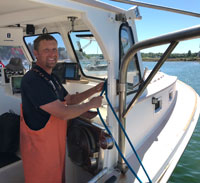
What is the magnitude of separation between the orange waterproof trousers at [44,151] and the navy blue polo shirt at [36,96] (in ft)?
0.17

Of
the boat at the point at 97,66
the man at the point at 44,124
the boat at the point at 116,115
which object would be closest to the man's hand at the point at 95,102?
the man at the point at 44,124

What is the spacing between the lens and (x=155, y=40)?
1.16 metres

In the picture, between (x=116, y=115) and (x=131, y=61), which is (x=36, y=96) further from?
(x=131, y=61)

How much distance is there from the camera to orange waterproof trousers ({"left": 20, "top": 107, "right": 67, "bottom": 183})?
149 centimetres

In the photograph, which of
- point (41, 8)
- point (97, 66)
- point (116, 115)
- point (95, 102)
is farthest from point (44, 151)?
point (97, 66)

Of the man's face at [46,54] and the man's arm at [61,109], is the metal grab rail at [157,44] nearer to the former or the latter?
the man's arm at [61,109]

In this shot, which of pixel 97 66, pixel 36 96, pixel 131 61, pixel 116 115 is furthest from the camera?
pixel 97 66

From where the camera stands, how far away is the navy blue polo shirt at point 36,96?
135 centimetres

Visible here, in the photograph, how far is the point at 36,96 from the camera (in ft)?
4.43

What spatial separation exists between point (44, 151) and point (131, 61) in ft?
4.56

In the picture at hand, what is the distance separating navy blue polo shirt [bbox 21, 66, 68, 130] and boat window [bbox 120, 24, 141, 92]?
33.4 inches

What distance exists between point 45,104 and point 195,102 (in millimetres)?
4107

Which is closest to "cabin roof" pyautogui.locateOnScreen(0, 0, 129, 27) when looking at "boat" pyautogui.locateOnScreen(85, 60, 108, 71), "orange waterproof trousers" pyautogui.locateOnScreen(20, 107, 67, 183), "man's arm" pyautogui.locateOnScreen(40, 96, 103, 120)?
"man's arm" pyautogui.locateOnScreen(40, 96, 103, 120)

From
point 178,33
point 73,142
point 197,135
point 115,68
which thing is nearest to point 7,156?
point 73,142
